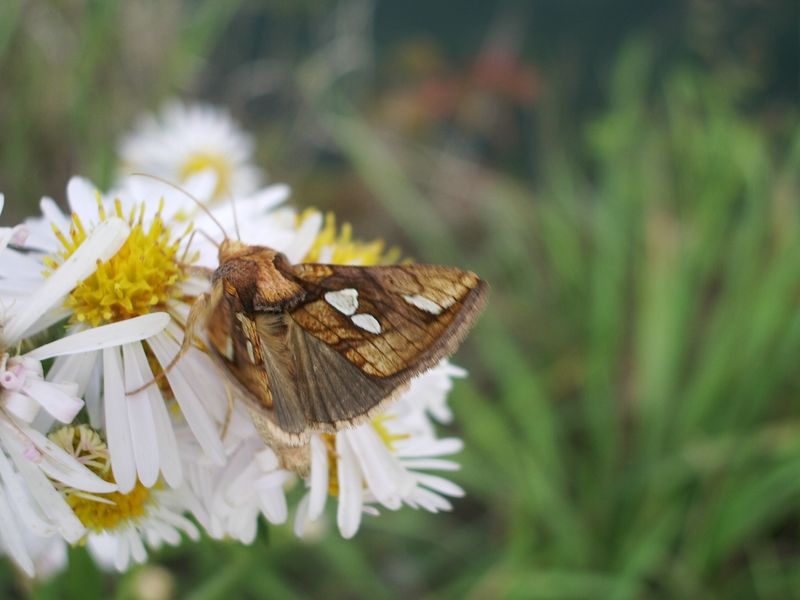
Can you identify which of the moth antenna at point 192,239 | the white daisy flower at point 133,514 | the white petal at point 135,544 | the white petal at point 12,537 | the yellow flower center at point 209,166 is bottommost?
the white petal at point 12,537

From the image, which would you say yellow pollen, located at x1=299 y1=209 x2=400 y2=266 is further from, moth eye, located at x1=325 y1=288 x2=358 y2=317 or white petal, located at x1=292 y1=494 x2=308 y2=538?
white petal, located at x1=292 y1=494 x2=308 y2=538

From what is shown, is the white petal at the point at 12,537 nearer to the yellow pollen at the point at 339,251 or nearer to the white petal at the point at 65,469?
the white petal at the point at 65,469

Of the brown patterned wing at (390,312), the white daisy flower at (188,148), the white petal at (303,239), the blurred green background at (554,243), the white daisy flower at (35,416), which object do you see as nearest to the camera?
the white daisy flower at (35,416)

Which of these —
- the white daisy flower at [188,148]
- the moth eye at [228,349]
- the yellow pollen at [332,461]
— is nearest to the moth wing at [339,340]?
the moth eye at [228,349]

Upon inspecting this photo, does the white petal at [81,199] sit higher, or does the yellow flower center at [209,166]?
the yellow flower center at [209,166]

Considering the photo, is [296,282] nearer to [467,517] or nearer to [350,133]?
[467,517]

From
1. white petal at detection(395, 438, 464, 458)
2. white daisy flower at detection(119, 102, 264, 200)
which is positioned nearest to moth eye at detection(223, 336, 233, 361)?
white petal at detection(395, 438, 464, 458)

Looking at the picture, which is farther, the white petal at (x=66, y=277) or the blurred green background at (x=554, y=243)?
the blurred green background at (x=554, y=243)
